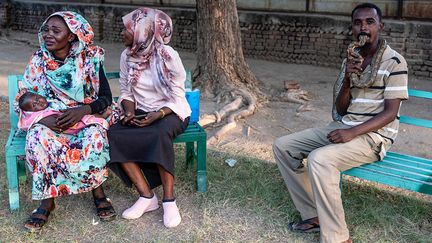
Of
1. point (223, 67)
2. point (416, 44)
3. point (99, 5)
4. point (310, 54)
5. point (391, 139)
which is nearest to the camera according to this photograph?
point (391, 139)

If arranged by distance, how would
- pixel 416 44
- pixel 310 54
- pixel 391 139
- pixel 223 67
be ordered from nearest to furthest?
pixel 391 139 → pixel 223 67 → pixel 416 44 → pixel 310 54

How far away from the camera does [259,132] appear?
5.26 meters

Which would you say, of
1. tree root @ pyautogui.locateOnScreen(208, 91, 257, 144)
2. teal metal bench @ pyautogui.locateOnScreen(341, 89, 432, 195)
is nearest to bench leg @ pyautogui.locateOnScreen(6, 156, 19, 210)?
tree root @ pyautogui.locateOnScreen(208, 91, 257, 144)

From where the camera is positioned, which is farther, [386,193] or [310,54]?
[310,54]

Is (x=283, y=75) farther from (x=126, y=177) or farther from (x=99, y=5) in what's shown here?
(x=99, y=5)

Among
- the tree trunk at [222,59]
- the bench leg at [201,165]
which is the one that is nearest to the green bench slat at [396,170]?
the bench leg at [201,165]

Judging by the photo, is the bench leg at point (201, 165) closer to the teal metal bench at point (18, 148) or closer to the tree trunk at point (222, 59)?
the teal metal bench at point (18, 148)

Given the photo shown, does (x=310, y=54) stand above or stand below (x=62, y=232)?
above

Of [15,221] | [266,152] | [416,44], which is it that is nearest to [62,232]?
[15,221]

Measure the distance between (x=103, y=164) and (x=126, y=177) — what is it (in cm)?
22

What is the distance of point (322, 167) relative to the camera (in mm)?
2953

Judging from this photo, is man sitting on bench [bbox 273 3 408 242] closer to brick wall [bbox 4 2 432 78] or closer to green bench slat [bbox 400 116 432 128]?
green bench slat [bbox 400 116 432 128]

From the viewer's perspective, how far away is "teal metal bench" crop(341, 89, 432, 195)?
2.98 m

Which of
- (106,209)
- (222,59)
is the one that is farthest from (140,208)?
(222,59)
